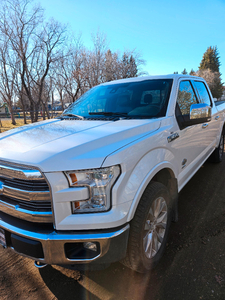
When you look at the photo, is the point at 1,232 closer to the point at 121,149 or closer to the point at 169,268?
the point at 121,149

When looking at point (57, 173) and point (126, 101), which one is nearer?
point (57, 173)

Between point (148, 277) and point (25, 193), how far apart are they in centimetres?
142

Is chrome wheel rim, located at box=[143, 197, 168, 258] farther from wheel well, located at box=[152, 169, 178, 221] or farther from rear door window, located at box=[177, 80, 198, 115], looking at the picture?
rear door window, located at box=[177, 80, 198, 115]

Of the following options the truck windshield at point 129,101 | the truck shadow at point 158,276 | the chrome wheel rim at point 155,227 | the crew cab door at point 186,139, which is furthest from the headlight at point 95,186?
the truck windshield at point 129,101

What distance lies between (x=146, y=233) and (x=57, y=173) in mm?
1002

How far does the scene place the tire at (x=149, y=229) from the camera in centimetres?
164

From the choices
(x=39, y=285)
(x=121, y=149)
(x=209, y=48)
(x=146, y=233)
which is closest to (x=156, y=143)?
(x=121, y=149)

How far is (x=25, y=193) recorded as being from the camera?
4.86 ft

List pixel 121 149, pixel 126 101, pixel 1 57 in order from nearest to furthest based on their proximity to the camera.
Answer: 1. pixel 121 149
2. pixel 126 101
3. pixel 1 57

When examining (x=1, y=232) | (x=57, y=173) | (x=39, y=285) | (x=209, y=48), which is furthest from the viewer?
(x=209, y=48)

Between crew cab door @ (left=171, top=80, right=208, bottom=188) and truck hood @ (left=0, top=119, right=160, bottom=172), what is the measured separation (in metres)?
0.53

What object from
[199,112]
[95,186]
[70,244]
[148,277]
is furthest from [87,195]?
[199,112]

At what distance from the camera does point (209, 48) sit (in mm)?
61031

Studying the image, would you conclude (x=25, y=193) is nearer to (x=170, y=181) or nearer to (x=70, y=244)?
(x=70, y=244)
